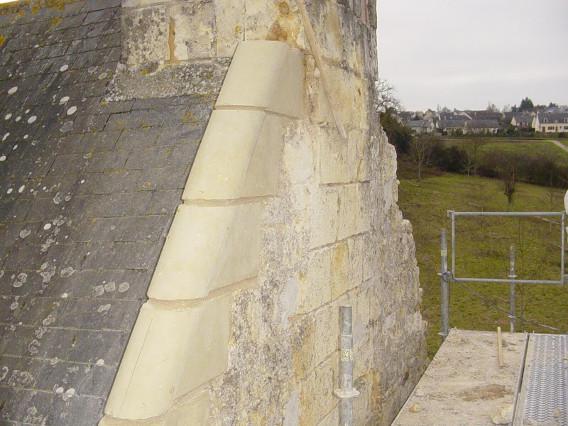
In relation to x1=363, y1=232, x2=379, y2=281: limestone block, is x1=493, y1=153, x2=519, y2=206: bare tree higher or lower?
lower

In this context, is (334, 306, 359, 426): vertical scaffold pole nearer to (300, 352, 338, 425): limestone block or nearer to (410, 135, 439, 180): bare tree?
(300, 352, 338, 425): limestone block

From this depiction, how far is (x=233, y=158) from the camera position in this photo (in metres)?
2.61

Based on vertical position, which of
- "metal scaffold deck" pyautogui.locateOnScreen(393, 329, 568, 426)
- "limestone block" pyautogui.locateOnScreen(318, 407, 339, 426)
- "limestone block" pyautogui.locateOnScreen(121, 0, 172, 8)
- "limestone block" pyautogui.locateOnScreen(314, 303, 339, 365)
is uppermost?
"limestone block" pyautogui.locateOnScreen(121, 0, 172, 8)

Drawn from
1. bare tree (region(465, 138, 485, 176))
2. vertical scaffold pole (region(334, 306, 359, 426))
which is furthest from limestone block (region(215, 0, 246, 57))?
bare tree (region(465, 138, 485, 176))

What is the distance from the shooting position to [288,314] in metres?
3.13

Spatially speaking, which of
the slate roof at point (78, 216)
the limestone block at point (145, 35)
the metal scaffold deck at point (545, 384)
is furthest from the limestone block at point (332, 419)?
the limestone block at point (145, 35)

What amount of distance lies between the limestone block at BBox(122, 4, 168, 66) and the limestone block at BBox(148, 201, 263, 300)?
1.05 meters

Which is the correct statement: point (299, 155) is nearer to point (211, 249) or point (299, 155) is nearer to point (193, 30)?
point (193, 30)

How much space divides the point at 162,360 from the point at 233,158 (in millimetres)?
862

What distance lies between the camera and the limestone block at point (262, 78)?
2.78 metres

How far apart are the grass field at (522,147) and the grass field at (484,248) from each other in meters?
1.62

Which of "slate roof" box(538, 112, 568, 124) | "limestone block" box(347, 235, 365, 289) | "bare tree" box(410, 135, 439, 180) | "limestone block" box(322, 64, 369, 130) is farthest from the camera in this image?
"slate roof" box(538, 112, 568, 124)

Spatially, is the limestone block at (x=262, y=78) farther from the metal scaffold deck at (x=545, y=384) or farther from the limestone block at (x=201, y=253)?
the metal scaffold deck at (x=545, y=384)

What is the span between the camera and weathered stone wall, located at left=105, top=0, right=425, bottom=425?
256 cm
